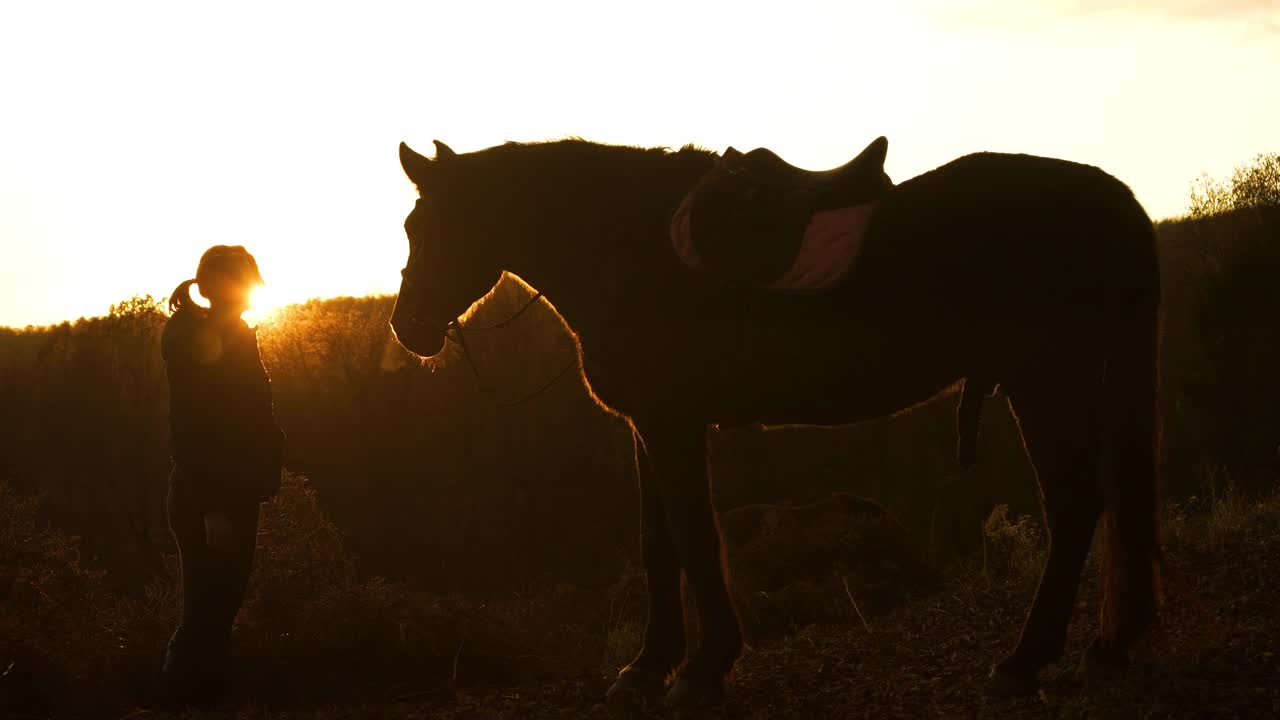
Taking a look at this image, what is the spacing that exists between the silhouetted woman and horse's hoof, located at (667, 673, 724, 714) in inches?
104

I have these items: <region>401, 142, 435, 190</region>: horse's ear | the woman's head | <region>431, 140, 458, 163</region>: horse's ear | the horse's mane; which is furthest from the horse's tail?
the woman's head

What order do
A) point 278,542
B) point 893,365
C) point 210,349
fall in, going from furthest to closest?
point 278,542
point 210,349
point 893,365

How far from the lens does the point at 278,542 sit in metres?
7.48

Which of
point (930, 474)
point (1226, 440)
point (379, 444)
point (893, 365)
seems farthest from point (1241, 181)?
point (893, 365)

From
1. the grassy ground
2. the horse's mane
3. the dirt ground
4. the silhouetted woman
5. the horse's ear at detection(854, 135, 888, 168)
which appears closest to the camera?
the dirt ground

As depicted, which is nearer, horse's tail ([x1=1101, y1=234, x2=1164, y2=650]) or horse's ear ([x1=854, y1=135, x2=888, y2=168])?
horse's tail ([x1=1101, y1=234, x2=1164, y2=650])

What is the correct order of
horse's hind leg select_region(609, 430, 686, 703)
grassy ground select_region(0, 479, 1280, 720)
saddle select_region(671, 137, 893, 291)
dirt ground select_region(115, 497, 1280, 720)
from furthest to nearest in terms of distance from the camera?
horse's hind leg select_region(609, 430, 686, 703)
saddle select_region(671, 137, 893, 291)
grassy ground select_region(0, 479, 1280, 720)
dirt ground select_region(115, 497, 1280, 720)

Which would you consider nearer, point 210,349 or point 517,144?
point 517,144

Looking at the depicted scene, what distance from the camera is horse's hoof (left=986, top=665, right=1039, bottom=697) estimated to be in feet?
15.4

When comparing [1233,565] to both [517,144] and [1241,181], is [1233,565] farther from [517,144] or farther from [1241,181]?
[1241,181]

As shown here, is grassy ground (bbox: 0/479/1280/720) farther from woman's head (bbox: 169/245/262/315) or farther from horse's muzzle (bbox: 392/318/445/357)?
woman's head (bbox: 169/245/262/315)

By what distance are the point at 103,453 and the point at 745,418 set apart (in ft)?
60.2

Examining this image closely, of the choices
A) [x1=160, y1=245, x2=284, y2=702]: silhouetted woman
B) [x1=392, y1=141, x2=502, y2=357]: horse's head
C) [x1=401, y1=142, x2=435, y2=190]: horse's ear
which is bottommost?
[x1=160, y1=245, x2=284, y2=702]: silhouetted woman

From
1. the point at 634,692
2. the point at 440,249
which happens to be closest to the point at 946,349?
the point at 634,692
